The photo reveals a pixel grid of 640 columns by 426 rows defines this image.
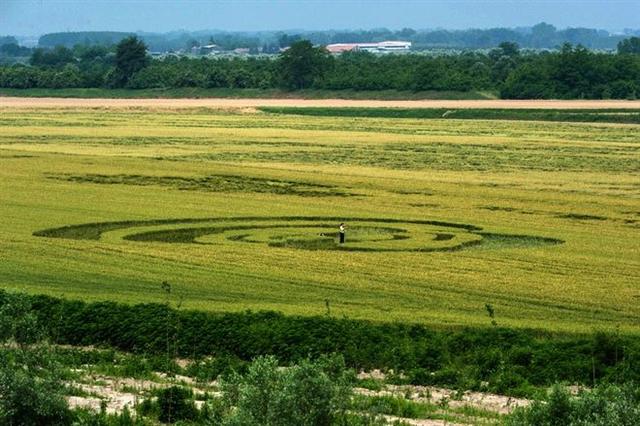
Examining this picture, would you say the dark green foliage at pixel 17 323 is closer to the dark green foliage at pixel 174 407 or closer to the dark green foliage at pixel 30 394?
the dark green foliage at pixel 30 394

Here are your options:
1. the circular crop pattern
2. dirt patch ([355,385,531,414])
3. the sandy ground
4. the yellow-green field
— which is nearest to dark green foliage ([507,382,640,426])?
dirt patch ([355,385,531,414])

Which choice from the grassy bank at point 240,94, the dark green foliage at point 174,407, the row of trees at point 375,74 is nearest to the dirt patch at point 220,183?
the dark green foliage at point 174,407

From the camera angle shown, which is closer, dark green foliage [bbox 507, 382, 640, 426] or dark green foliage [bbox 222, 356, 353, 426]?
dark green foliage [bbox 507, 382, 640, 426]

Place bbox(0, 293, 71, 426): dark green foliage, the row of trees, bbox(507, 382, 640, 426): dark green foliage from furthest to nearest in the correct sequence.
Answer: the row of trees < bbox(0, 293, 71, 426): dark green foliage < bbox(507, 382, 640, 426): dark green foliage

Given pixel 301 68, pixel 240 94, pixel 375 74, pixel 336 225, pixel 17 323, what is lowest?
pixel 240 94

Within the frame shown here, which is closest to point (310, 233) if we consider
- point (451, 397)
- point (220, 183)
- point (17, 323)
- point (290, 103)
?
point (220, 183)

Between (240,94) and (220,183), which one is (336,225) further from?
(240,94)

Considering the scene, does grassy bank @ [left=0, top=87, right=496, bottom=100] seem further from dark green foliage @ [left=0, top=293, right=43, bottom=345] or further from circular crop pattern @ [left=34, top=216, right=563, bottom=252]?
dark green foliage @ [left=0, top=293, right=43, bottom=345]
